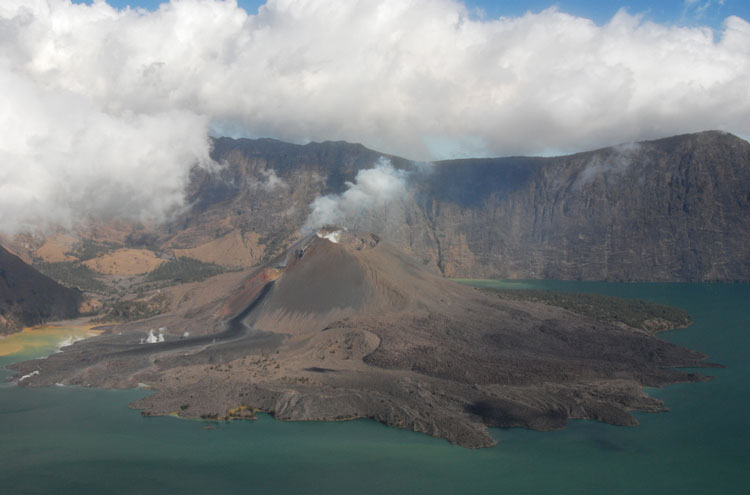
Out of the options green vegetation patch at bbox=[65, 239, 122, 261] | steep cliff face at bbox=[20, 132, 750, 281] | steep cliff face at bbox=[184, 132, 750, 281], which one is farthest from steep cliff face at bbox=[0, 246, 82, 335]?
steep cliff face at bbox=[184, 132, 750, 281]

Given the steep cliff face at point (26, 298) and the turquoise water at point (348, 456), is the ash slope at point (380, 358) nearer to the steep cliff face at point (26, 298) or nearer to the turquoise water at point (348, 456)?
the turquoise water at point (348, 456)

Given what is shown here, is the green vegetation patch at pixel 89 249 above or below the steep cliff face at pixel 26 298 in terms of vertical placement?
above

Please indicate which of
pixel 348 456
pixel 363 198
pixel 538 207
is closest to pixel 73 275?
pixel 363 198

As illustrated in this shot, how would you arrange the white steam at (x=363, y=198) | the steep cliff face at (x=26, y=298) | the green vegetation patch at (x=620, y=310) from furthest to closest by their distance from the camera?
1. the white steam at (x=363, y=198)
2. the green vegetation patch at (x=620, y=310)
3. the steep cliff face at (x=26, y=298)

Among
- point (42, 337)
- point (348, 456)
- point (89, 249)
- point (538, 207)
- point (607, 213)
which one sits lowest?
point (348, 456)

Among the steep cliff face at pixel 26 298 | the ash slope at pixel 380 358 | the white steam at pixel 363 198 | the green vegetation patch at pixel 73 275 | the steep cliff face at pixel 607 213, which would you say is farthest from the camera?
the white steam at pixel 363 198

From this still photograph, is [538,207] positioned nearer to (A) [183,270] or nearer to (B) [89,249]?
(A) [183,270]

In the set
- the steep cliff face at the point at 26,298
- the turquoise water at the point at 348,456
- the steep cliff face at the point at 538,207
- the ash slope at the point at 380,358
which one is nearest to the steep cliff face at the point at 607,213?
the steep cliff face at the point at 538,207
